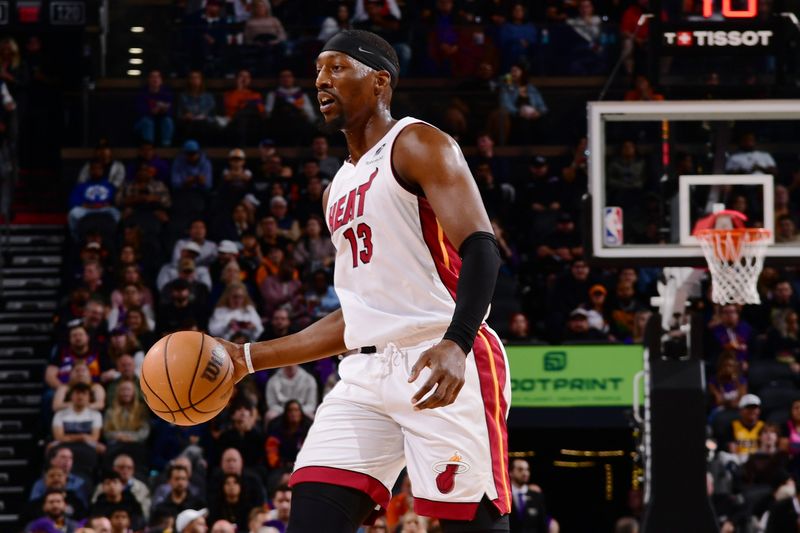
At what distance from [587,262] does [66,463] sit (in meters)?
4.94

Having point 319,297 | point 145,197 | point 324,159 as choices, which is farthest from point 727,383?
point 145,197

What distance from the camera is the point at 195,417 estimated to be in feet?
14.7

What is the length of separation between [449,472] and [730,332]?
33.9 feet

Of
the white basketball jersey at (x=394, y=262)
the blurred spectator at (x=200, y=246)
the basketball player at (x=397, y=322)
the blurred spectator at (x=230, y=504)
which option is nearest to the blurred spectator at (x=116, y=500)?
the blurred spectator at (x=230, y=504)

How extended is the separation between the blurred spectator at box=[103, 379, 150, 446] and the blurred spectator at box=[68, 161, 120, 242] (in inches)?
127

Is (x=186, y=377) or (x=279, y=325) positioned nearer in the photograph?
(x=186, y=377)

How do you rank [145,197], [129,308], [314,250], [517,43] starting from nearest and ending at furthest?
[129,308], [314,250], [145,197], [517,43]

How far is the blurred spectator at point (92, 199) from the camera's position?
15.3m

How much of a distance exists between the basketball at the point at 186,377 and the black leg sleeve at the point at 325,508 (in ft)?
1.54

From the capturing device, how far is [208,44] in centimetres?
1683

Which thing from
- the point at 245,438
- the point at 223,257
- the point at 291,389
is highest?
the point at 223,257

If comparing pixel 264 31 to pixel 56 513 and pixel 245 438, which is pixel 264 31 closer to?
pixel 245 438

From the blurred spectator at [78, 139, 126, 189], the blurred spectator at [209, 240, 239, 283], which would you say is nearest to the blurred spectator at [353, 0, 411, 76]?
the blurred spectator at [78, 139, 126, 189]

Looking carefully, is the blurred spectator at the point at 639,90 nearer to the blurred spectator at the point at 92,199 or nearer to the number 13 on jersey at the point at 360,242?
the blurred spectator at the point at 92,199
